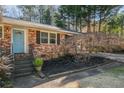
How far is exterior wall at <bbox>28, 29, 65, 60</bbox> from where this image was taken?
11.0 m

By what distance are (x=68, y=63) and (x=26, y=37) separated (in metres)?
2.69

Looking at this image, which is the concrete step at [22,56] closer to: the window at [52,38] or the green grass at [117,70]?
the window at [52,38]

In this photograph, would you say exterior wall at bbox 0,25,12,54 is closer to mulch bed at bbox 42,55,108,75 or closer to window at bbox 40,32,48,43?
mulch bed at bbox 42,55,108,75

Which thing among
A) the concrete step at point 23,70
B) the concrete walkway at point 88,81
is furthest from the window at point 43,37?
the concrete walkway at point 88,81

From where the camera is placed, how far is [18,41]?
10.6 m

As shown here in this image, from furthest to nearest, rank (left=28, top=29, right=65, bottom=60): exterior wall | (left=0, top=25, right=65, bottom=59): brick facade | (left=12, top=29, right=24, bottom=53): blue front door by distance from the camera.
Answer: (left=28, top=29, right=65, bottom=60): exterior wall → (left=12, top=29, right=24, bottom=53): blue front door → (left=0, top=25, right=65, bottom=59): brick facade

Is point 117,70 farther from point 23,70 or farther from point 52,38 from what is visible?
point 52,38

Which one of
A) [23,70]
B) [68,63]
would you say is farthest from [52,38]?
[23,70]

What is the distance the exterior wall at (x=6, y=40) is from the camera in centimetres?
898

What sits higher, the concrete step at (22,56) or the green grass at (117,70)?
the concrete step at (22,56)

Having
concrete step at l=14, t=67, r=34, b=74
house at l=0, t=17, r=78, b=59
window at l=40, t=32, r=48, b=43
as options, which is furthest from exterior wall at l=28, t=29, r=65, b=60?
concrete step at l=14, t=67, r=34, b=74

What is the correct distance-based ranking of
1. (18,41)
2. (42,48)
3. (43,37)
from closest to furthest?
(18,41), (42,48), (43,37)

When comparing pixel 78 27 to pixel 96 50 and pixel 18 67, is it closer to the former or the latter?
pixel 96 50

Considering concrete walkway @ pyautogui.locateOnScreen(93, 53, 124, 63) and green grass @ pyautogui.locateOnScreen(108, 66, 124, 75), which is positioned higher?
concrete walkway @ pyautogui.locateOnScreen(93, 53, 124, 63)
